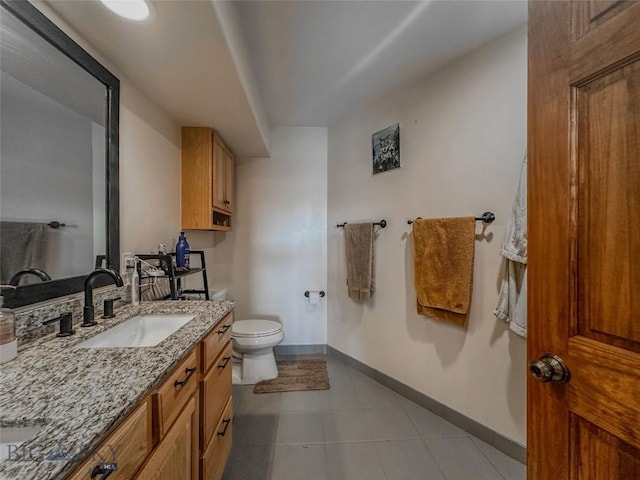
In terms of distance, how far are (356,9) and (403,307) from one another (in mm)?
1867

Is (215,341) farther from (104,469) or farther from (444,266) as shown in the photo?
(444,266)

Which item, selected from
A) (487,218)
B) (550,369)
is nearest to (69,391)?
(550,369)

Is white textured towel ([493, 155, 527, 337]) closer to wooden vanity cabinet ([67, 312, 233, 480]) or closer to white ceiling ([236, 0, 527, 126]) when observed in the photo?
white ceiling ([236, 0, 527, 126])

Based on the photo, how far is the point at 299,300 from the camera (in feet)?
9.61

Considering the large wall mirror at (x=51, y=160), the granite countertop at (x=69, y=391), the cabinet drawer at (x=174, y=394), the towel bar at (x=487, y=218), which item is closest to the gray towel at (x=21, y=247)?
the large wall mirror at (x=51, y=160)

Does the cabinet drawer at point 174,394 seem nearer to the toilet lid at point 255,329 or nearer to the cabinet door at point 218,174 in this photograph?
the toilet lid at point 255,329

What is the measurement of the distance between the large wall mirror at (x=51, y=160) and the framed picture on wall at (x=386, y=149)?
175cm

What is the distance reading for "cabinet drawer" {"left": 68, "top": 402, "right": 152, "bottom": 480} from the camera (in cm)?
52

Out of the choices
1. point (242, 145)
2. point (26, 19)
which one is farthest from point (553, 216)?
point (242, 145)

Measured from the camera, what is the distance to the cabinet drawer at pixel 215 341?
1126mm

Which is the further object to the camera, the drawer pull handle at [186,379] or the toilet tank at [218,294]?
the toilet tank at [218,294]

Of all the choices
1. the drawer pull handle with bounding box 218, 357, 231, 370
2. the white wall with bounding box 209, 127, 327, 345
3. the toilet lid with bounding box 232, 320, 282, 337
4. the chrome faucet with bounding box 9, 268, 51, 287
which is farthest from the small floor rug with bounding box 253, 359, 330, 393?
the chrome faucet with bounding box 9, 268, 51, 287

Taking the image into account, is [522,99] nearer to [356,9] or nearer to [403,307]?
[356,9]

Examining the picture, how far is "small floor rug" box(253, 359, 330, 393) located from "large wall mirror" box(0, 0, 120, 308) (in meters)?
1.51
